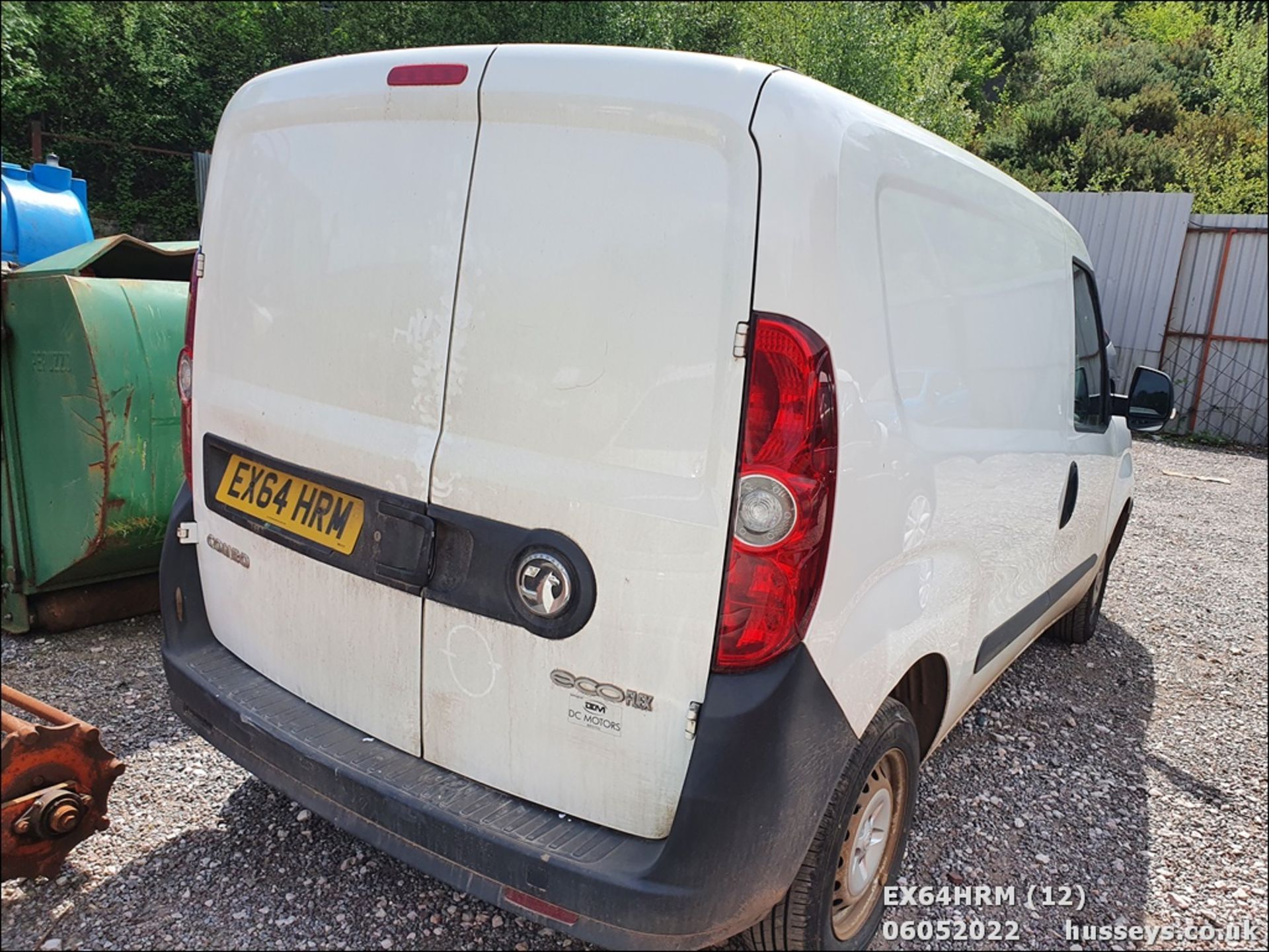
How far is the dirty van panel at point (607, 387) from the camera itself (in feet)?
5.22

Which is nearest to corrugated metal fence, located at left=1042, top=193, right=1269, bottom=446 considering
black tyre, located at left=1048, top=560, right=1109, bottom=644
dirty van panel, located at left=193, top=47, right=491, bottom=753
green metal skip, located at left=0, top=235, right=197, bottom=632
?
black tyre, located at left=1048, top=560, right=1109, bottom=644

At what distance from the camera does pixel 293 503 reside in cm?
207

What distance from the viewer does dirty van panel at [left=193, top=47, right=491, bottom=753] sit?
Answer: 184 centimetres

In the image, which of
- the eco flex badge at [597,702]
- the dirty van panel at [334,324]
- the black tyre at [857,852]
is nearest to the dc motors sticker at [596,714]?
the eco flex badge at [597,702]

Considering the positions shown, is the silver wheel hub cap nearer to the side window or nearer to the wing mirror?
the side window

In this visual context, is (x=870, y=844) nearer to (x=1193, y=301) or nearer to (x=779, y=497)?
(x=779, y=497)

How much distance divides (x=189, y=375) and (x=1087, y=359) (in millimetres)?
3177

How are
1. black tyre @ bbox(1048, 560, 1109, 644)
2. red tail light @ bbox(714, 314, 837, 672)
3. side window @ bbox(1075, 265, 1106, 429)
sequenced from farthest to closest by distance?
black tyre @ bbox(1048, 560, 1109, 644), side window @ bbox(1075, 265, 1106, 429), red tail light @ bbox(714, 314, 837, 672)

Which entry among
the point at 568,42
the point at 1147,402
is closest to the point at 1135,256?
the point at 568,42

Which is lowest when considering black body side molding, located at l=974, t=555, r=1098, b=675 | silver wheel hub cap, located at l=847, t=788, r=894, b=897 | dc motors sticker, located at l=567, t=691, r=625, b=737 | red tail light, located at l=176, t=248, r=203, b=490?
silver wheel hub cap, located at l=847, t=788, r=894, b=897

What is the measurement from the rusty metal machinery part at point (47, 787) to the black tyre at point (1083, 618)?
3.97m

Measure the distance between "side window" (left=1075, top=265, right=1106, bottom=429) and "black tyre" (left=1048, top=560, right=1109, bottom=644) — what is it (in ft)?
3.45

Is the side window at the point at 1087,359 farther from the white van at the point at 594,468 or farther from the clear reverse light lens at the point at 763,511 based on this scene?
the clear reverse light lens at the point at 763,511

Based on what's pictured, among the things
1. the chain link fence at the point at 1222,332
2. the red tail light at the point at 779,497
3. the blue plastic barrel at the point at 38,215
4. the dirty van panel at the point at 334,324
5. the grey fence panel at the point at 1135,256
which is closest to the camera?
the red tail light at the point at 779,497
